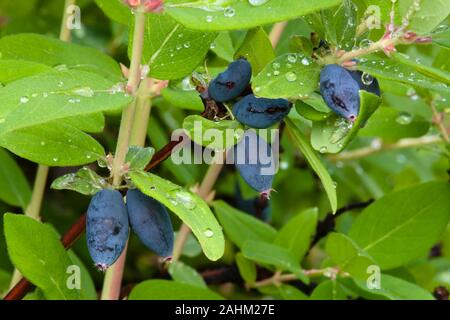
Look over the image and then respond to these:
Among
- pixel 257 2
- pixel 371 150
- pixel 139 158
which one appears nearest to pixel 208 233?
pixel 139 158

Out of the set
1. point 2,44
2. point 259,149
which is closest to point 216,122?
point 259,149

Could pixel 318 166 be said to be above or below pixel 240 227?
below

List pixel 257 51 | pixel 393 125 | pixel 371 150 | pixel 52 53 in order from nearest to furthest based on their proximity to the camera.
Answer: pixel 257 51
pixel 52 53
pixel 393 125
pixel 371 150

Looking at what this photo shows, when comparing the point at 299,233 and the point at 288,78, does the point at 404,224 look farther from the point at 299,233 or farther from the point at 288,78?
the point at 288,78

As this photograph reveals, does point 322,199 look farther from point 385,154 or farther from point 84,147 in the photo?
point 84,147

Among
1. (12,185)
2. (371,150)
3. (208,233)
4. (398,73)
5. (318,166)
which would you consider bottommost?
(208,233)

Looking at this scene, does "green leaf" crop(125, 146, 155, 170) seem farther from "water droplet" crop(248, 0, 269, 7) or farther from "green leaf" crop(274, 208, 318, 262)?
"green leaf" crop(274, 208, 318, 262)

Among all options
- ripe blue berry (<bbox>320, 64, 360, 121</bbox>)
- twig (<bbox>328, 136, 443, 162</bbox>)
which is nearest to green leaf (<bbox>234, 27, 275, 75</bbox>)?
ripe blue berry (<bbox>320, 64, 360, 121</bbox>)
